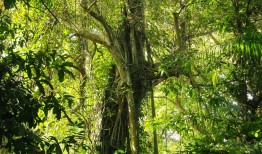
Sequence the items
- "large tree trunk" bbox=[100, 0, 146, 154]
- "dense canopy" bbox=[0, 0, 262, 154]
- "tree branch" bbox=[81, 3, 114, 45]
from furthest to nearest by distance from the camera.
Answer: "large tree trunk" bbox=[100, 0, 146, 154] < "tree branch" bbox=[81, 3, 114, 45] < "dense canopy" bbox=[0, 0, 262, 154]

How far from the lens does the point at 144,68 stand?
16.1 ft

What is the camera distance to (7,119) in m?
1.83

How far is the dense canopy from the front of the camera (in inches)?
133

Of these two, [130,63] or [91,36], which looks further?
[130,63]

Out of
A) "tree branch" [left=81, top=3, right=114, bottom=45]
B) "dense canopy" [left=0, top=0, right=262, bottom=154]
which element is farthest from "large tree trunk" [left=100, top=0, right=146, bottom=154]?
"tree branch" [left=81, top=3, right=114, bottom=45]

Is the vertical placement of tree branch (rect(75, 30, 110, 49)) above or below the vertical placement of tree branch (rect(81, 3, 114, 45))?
below

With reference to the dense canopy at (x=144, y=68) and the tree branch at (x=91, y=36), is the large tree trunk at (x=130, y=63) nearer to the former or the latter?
the dense canopy at (x=144, y=68)

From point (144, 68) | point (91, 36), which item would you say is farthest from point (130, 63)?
point (91, 36)

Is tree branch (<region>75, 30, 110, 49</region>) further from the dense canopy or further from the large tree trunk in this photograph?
the large tree trunk

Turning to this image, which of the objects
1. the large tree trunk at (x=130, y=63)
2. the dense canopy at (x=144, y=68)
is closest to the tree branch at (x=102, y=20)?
the dense canopy at (x=144, y=68)

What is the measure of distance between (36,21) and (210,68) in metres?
2.21

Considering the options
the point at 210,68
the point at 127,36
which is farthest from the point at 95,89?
the point at 210,68

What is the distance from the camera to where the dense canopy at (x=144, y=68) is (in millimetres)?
3367

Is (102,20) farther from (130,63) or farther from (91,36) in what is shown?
(130,63)
